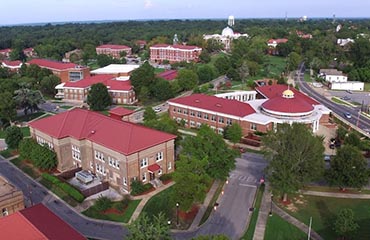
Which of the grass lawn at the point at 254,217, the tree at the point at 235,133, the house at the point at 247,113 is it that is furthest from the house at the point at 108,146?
the house at the point at 247,113

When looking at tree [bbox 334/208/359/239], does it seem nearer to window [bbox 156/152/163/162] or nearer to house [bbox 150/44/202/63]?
window [bbox 156/152/163/162]

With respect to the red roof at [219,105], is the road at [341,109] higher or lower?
lower

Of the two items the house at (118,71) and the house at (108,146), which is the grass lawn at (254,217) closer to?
the house at (108,146)

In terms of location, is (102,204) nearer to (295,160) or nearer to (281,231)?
(281,231)

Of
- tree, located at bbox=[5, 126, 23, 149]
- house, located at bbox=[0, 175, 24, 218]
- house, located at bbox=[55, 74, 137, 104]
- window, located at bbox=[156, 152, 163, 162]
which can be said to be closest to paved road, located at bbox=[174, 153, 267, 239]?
window, located at bbox=[156, 152, 163, 162]

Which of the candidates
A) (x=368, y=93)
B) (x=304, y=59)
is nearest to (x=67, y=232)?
(x=368, y=93)
